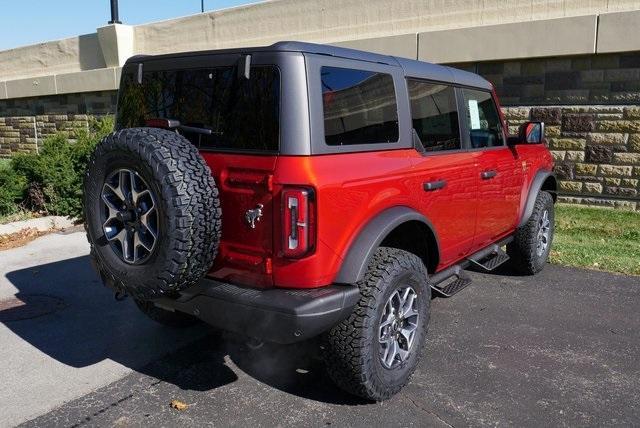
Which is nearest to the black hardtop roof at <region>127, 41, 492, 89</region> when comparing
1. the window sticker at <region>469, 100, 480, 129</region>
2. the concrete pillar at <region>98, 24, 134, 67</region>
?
the window sticker at <region>469, 100, 480, 129</region>

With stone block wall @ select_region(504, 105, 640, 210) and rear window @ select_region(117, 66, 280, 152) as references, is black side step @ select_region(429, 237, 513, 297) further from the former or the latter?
stone block wall @ select_region(504, 105, 640, 210)

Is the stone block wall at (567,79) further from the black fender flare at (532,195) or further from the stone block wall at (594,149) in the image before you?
the black fender flare at (532,195)

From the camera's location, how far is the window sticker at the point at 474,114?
436 cm

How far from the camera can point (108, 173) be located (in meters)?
3.00

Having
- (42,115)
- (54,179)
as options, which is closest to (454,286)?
(54,179)

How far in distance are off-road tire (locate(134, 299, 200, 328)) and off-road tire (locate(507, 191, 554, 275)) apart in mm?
3149

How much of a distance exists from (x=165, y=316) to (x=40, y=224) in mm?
4574

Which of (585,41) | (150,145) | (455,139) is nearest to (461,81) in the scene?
(455,139)

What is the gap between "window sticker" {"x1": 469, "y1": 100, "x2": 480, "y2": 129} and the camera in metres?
4.36

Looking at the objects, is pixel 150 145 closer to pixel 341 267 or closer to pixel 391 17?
pixel 341 267

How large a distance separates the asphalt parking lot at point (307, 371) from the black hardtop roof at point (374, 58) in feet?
6.20

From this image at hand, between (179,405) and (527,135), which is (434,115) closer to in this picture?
(527,135)

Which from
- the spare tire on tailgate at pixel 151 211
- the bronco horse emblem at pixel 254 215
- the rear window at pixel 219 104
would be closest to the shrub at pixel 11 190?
the rear window at pixel 219 104

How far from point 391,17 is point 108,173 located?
7.93 m
